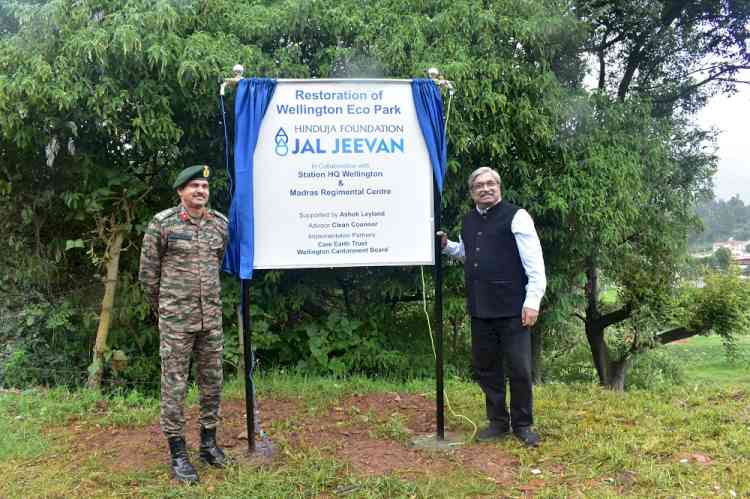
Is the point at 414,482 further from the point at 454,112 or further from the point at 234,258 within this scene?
the point at 454,112

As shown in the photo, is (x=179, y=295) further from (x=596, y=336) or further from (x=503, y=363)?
(x=596, y=336)

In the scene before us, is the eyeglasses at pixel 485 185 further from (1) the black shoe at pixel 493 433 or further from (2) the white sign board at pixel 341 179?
(1) the black shoe at pixel 493 433

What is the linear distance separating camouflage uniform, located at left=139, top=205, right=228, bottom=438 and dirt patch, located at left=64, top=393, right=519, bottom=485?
66cm

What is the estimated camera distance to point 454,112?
18.9 ft

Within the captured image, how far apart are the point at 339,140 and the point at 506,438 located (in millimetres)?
2443

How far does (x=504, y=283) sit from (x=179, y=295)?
211cm

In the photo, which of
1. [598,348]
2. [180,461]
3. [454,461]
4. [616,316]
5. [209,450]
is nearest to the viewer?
[180,461]

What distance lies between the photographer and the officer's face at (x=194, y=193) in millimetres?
3535

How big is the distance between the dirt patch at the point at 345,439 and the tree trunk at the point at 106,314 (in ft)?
3.09

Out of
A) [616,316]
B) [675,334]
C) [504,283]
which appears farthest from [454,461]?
[675,334]

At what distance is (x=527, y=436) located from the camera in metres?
4.15

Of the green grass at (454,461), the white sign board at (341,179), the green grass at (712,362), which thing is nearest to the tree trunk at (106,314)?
the green grass at (454,461)

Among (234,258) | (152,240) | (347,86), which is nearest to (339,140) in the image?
(347,86)

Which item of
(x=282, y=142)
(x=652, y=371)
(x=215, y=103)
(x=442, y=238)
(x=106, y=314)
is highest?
(x=215, y=103)
